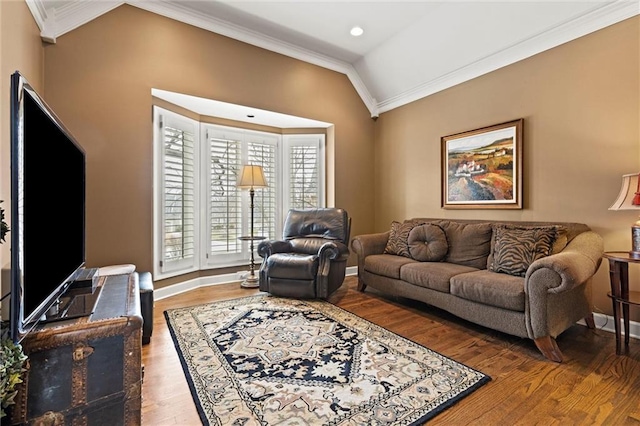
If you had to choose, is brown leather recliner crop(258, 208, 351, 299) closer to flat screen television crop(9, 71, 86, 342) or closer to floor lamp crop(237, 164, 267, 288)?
floor lamp crop(237, 164, 267, 288)

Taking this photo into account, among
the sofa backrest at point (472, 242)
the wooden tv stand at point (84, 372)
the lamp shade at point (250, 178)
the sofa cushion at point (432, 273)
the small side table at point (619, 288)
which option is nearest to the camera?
the wooden tv stand at point (84, 372)

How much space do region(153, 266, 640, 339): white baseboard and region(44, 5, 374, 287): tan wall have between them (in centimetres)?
14

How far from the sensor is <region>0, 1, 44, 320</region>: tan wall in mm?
1880

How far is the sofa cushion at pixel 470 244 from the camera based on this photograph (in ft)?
10.2

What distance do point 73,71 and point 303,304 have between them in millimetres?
3142

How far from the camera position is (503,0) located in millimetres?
2986

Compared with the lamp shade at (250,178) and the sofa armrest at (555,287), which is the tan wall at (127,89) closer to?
the lamp shade at (250,178)

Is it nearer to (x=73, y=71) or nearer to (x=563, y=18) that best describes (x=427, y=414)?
(x=563, y=18)

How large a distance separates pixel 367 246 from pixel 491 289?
161cm

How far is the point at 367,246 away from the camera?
3.81 m

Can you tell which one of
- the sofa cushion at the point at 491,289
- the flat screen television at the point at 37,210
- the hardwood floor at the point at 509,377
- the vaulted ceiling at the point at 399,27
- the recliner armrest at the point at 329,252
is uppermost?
the vaulted ceiling at the point at 399,27

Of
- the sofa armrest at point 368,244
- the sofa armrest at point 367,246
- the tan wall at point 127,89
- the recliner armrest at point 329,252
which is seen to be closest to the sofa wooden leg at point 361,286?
the sofa armrest at point 367,246

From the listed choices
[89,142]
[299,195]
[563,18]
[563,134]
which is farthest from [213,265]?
[563,18]

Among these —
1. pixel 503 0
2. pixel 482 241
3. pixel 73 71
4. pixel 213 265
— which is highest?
pixel 503 0
